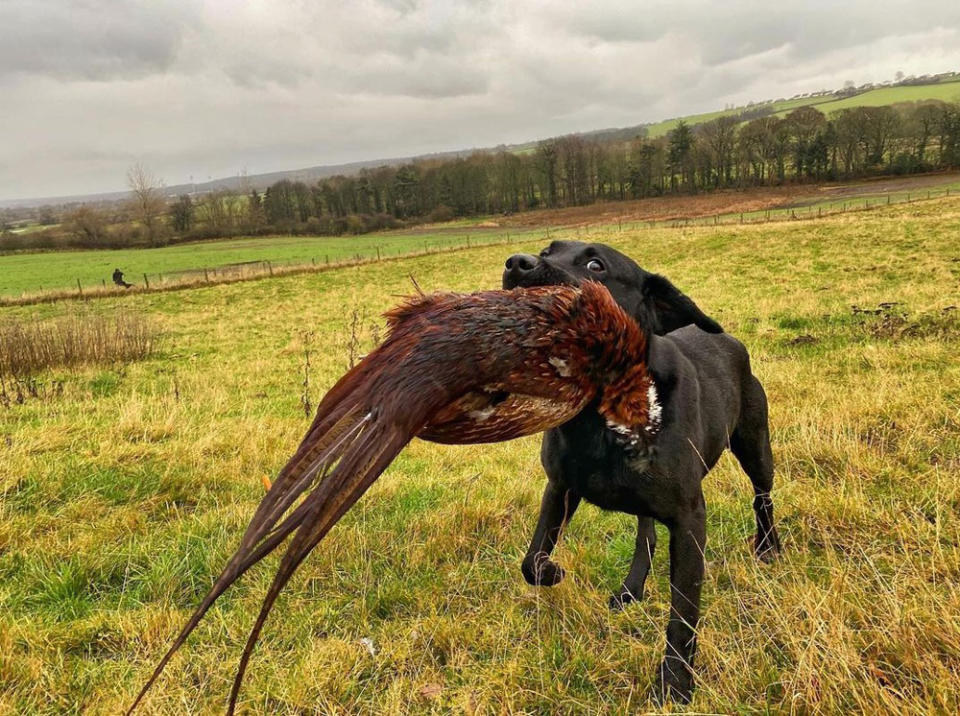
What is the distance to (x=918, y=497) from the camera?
11.8ft

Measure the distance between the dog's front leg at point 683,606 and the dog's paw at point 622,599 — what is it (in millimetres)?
536

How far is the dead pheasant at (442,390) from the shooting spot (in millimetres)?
1241

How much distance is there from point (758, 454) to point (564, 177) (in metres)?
88.4

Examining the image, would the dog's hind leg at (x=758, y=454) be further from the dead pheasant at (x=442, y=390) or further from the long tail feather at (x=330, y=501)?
the long tail feather at (x=330, y=501)

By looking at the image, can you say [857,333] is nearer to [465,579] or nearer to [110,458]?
[465,579]

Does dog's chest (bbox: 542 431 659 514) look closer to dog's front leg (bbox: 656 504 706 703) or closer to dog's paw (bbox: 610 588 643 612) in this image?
dog's front leg (bbox: 656 504 706 703)

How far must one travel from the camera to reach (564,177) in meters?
85.7

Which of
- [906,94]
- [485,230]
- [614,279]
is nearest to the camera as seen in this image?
[614,279]

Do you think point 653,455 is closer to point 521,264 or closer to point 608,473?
point 608,473

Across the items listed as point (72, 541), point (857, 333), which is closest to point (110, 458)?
point (72, 541)

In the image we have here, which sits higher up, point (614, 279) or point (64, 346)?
point (614, 279)

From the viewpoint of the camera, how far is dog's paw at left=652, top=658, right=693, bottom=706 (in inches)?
88.1

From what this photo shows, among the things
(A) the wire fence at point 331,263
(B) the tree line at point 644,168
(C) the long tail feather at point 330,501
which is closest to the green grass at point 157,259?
(A) the wire fence at point 331,263

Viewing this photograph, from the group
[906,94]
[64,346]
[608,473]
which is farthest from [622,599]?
[906,94]
